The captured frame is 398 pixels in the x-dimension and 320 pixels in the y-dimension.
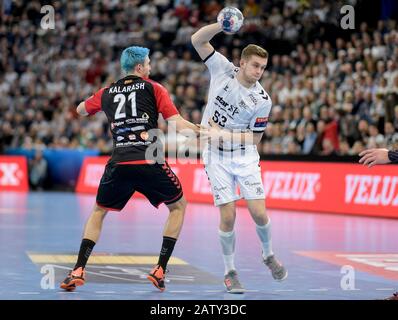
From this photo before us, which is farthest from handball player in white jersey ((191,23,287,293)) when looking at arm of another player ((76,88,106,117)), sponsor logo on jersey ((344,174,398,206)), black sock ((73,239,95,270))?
sponsor logo on jersey ((344,174,398,206))

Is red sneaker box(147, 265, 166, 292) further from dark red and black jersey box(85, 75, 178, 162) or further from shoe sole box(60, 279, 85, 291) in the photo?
dark red and black jersey box(85, 75, 178, 162)

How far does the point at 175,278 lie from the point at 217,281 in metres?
0.51

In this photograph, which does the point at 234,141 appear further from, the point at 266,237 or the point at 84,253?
the point at 84,253

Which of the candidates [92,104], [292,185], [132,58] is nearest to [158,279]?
[92,104]

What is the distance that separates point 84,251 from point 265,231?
204 centimetres

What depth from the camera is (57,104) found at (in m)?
32.9

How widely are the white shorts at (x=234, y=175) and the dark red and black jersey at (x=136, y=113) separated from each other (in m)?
0.81

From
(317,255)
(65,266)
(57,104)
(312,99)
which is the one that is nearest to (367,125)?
(312,99)

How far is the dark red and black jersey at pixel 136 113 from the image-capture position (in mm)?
9438

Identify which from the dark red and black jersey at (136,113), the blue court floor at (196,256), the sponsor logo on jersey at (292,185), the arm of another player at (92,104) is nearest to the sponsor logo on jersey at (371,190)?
the blue court floor at (196,256)

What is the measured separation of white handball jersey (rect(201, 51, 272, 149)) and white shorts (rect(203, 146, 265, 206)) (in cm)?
15

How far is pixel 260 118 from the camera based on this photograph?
984cm

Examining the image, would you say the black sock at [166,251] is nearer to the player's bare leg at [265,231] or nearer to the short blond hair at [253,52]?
the player's bare leg at [265,231]

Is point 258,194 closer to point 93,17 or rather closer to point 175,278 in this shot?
point 175,278
